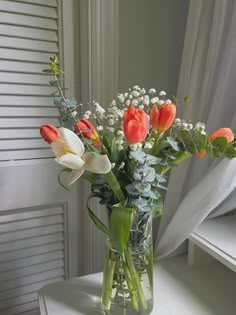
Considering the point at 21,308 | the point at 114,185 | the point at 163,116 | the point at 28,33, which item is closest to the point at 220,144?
the point at 163,116

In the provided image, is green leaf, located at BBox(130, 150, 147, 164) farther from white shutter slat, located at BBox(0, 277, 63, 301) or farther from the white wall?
white shutter slat, located at BBox(0, 277, 63, 301)

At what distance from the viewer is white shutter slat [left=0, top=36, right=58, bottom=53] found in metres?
0.89

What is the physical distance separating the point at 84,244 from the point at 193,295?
47 cm

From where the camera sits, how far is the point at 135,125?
52 centimetres

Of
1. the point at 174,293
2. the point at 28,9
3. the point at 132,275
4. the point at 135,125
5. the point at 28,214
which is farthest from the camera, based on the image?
the point at 28,214

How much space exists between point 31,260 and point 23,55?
70 centimetres

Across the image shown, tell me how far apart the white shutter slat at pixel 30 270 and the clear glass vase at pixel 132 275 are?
425mm

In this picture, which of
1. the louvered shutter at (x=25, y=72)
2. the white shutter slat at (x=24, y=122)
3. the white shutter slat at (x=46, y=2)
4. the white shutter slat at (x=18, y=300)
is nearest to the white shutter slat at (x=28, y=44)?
the louvered shutter at (x=25, y=72)

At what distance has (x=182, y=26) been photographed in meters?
1.06

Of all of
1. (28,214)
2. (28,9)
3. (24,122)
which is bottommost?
(28,214)

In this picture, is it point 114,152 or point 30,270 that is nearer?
point 114,152

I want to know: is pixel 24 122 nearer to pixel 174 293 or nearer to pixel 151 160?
pixel 151 160

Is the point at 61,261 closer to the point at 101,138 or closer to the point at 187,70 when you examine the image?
the point at 101,138

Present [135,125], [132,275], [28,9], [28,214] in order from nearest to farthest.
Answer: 1. [135,125]
2. [132,275]
3. [28,9]
4. [28,214]
